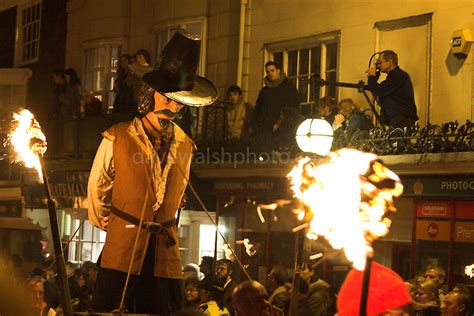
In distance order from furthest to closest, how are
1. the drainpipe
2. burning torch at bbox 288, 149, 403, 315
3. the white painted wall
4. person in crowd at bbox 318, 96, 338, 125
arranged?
the drainpipe, person in crowd at bbox 318, 96, 338, 125, the white painted wall, burning torch at bbox 288, 149, 403, 315

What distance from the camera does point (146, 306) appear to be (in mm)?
5496

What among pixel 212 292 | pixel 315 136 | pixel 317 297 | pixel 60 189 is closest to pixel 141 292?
pixel 317 297

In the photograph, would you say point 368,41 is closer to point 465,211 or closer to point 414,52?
point 414,52

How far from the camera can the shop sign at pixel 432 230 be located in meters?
12.8

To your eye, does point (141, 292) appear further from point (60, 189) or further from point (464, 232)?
point (60, 189)

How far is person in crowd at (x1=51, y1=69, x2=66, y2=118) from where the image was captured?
64.8 ft

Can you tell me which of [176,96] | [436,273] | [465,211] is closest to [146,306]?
[176,96]

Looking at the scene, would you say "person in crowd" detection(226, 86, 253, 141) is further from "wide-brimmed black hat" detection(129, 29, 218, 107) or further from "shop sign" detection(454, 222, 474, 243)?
"wide-brimmed black hat" detection(129, 29, 218, 107)

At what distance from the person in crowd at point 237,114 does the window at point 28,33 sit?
8473 millimetres

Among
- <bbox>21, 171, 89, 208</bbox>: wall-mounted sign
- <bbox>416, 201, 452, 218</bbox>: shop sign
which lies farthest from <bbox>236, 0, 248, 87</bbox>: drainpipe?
<bbox>416, 201, 452, 218</bbox>: shop sign

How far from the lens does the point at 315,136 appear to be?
40.3ft

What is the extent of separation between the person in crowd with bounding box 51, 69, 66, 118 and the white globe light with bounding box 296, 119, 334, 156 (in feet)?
29.1

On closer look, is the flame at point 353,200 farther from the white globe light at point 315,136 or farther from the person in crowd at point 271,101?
the person in crowd at point 271,101

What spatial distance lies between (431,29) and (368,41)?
4.28 ft
